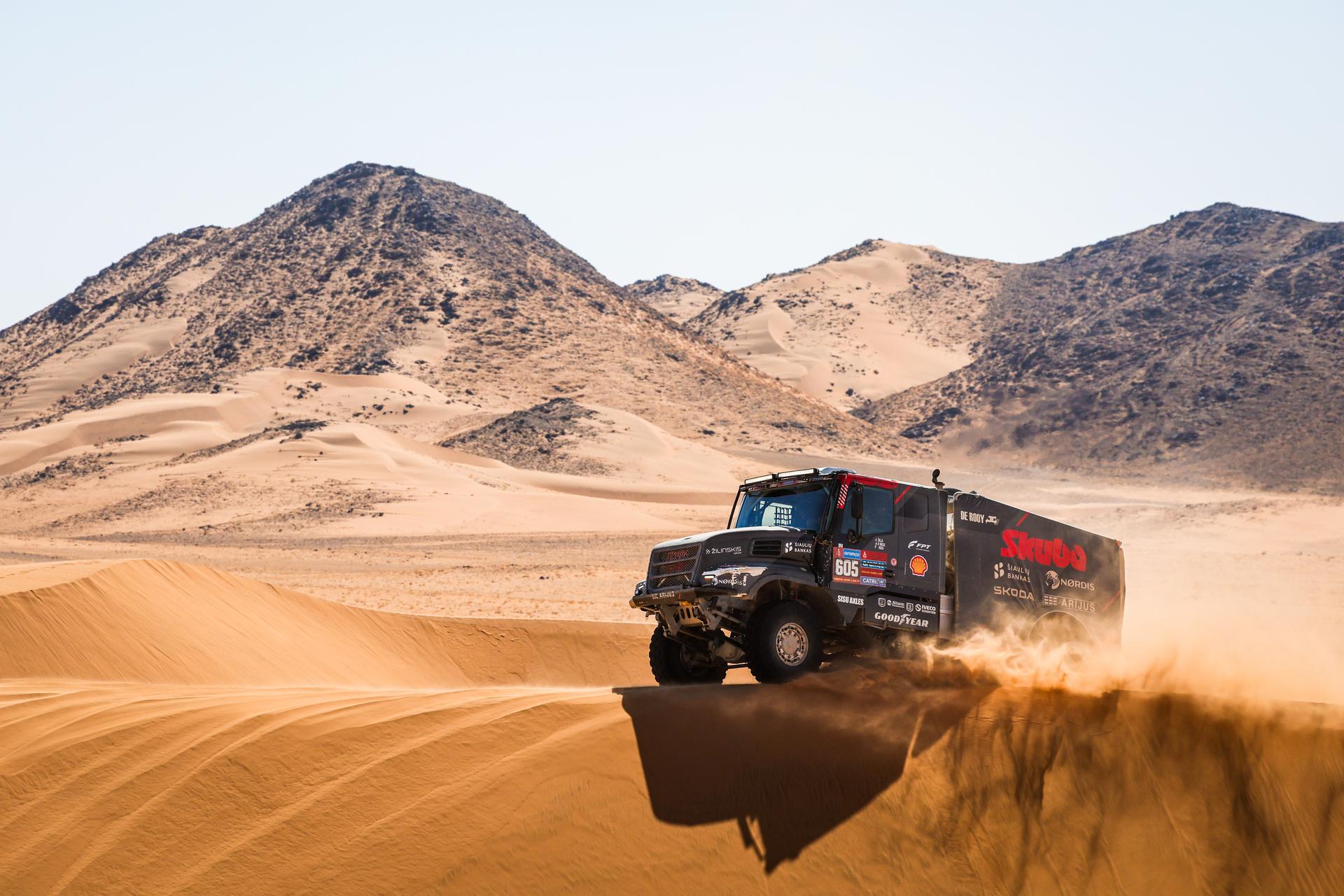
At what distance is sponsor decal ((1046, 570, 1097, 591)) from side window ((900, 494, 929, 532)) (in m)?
1.91

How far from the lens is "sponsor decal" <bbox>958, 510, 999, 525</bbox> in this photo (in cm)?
1309

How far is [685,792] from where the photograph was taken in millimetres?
10023

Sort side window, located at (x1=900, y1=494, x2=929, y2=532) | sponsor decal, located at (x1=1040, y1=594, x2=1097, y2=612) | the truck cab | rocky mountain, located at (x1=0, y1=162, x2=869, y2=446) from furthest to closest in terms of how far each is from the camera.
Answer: rocky mountain, located at (x1=0, y1=162, x2=869, y2=446) < sponsor decal, located at (x1=1040, y1=594, x2=1097, y2=612) < side window, located at (x1=900, y1=494, x2=929, y2=532) < the truck cab

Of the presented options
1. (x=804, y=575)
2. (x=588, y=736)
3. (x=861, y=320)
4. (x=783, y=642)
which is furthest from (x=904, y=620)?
(x=861, y=320)

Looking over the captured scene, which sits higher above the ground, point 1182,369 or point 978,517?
point 1182,369

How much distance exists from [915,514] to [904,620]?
119 cm

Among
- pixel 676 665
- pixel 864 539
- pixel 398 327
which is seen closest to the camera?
pixel 864 539

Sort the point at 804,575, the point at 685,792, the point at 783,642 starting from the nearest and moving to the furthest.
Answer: the point at 685,792
the point at 783,642
the point at 804,575


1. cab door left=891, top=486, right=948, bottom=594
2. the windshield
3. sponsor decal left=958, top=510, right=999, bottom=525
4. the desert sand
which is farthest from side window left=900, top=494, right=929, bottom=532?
the desert sand

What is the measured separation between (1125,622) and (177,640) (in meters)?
13.5

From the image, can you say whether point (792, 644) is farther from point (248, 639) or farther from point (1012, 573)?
point (248, 639)

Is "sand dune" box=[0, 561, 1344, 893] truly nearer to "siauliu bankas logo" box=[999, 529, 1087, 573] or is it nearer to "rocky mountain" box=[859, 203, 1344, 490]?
"siauliu bankas logo" box=[999, 529, 1087, 573]

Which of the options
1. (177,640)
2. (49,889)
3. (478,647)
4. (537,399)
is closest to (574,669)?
(478,647)

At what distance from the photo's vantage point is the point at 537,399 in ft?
347
